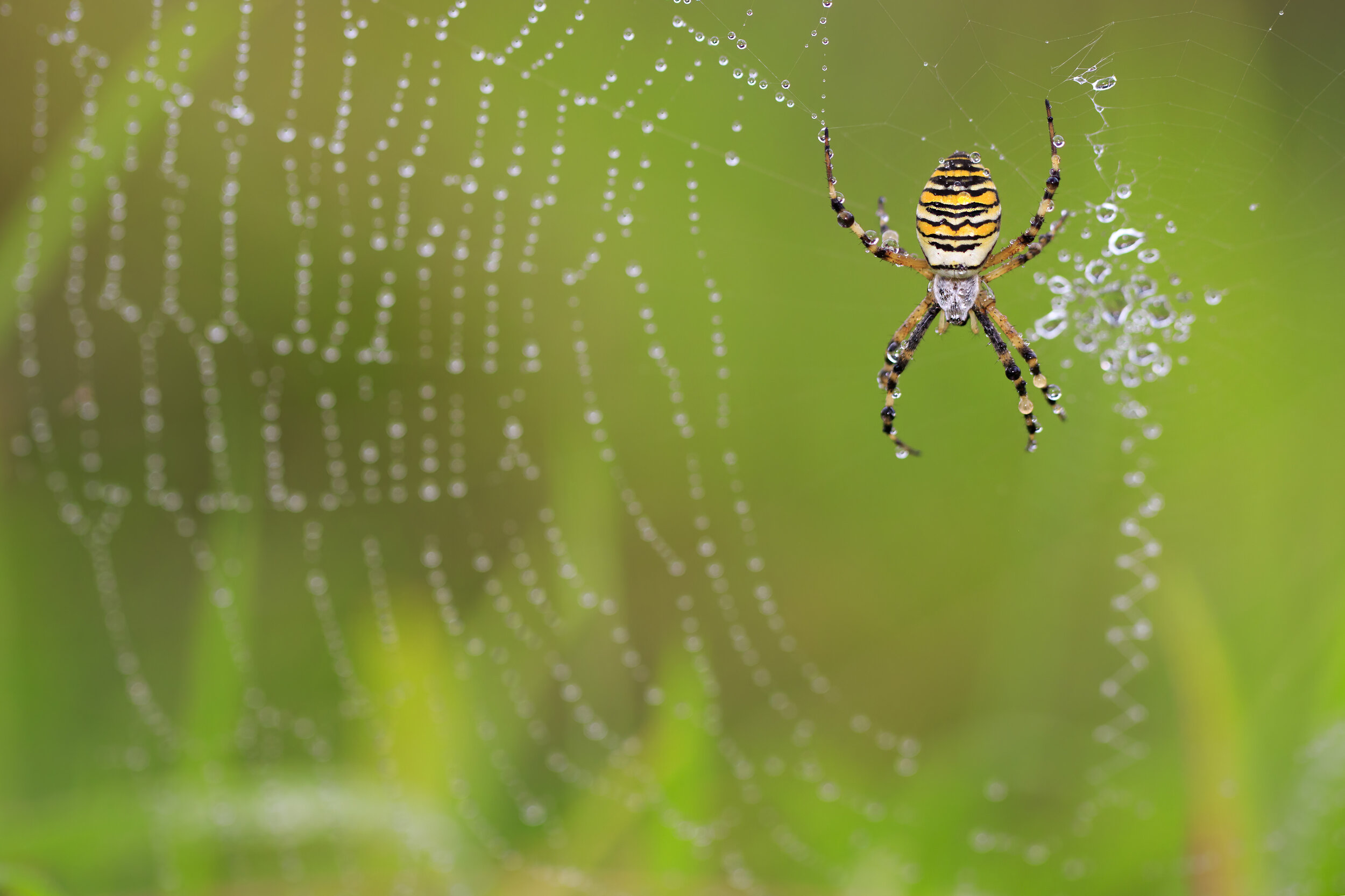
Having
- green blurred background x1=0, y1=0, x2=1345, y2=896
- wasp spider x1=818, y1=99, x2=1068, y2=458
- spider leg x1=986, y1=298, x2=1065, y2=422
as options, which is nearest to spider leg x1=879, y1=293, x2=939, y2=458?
wasp spider x1=818, y1=99, x2=1068, y2=458

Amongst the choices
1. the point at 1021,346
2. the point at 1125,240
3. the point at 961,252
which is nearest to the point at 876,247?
the point at 961,252

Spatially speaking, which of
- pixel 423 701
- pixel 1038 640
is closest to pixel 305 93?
pixel 423 701

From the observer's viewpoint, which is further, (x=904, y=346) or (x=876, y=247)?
(x=904, y=346)

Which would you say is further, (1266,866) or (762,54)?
(762,54)

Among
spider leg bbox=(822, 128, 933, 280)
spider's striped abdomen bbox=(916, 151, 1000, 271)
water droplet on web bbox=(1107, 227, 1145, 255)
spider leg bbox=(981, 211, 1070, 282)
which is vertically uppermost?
water droplet on web bbox=(1107, 227, 1145, 255)

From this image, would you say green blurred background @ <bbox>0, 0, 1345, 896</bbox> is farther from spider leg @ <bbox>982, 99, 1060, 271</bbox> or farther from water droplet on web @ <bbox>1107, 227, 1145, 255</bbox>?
spider leg @ <bbox>982, 99, 1060, 271</bbox>

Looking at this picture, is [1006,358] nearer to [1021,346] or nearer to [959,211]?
[1021,346]

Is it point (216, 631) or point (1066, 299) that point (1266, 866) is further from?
point (216, 631)
